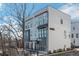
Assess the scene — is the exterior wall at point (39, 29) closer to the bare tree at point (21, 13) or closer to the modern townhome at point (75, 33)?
the bare tree at point (21, 13)

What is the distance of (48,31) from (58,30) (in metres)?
0.14

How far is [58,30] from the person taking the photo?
299 cm

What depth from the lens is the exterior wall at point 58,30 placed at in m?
2.97

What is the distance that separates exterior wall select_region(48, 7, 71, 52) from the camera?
2.97 meters

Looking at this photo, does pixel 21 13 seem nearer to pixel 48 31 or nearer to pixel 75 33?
pixel 48 31

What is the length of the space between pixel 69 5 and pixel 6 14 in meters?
0.86

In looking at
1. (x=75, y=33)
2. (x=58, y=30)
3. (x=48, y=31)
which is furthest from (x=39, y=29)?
(x=75, y=33)

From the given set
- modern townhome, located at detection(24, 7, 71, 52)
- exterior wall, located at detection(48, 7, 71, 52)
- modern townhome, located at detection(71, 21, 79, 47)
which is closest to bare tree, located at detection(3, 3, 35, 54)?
modern townhome, located at detection(24, 7, 71, 52)

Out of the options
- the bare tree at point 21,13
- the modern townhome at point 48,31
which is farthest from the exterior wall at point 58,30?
the bare tree at point 21,13

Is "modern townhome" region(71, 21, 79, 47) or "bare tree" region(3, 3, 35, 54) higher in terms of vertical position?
"bare tree" region(3, 3, 35, 54)

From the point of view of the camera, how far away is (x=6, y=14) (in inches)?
118

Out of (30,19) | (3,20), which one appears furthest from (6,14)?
(30,19)

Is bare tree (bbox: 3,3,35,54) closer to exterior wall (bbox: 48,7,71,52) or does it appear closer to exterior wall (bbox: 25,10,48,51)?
exterior wall (bbox: 25,10,48,51)

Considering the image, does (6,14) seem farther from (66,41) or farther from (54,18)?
(66,41)
